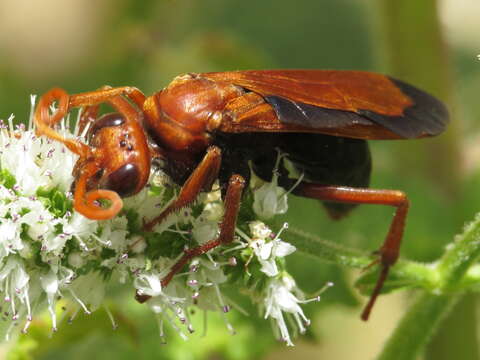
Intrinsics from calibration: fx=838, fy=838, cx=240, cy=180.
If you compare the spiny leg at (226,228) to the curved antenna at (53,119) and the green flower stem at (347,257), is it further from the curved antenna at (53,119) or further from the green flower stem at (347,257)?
the curved antenna at (53,119)

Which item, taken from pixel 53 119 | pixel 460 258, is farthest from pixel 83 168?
pixel 460 258

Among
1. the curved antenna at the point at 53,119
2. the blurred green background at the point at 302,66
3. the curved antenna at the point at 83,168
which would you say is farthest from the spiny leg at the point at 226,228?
the blurred green background at the point at 302,66

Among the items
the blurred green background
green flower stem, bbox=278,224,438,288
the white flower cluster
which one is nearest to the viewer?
the white flower cluster

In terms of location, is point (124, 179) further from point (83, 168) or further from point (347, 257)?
point (347, 257)

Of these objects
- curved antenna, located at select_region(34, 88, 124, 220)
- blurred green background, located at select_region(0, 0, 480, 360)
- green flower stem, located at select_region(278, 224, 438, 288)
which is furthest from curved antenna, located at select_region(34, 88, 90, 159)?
blurred green background, located at select_region(0, 0, 480, 360)

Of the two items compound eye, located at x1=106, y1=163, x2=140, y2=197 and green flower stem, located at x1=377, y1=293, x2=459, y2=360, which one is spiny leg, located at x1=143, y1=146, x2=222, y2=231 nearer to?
compound eye, located at x1=106, y1=163, x2=140, y2=197

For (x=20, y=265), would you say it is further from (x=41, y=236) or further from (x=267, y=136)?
(x=267, y=136)

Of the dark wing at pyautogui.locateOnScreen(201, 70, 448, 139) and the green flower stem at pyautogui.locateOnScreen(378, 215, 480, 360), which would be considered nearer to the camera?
the dark wing at pyautogui.locateOnScreen(201, 70, 448, 139)
